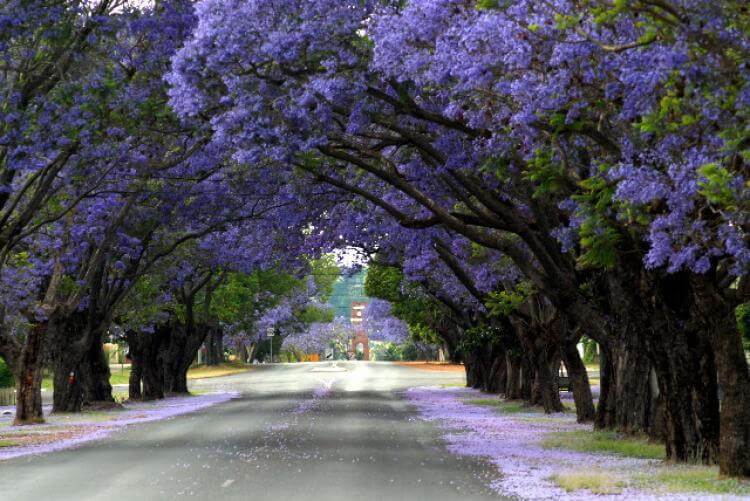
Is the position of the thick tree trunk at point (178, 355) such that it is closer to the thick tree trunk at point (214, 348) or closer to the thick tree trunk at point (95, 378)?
the thick tree trunk at point (95, 378)

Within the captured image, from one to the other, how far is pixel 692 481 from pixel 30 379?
21.9 meters

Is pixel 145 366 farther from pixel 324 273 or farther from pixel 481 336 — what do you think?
pixel 324 273

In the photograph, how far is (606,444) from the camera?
72.2 feet

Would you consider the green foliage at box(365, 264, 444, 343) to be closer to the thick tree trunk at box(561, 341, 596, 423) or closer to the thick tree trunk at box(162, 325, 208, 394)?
the thick tree trunk at box(162, 325, 208, 394)

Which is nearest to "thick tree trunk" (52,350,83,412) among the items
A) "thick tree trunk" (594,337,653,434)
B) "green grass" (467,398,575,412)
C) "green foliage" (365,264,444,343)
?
"green grass" (467,398,575,412)

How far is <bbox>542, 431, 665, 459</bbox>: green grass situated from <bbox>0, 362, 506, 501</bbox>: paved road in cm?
247

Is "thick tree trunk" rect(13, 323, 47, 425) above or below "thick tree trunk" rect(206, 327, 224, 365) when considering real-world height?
below

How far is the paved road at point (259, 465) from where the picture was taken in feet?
48.7

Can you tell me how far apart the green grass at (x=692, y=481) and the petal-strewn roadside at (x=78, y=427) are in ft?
38.6

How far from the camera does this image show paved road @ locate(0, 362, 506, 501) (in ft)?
48.7

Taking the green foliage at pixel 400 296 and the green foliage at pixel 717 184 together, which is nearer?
the green foliage at pixel 717 184

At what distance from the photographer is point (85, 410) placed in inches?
1578

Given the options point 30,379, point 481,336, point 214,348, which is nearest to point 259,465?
point 30,379

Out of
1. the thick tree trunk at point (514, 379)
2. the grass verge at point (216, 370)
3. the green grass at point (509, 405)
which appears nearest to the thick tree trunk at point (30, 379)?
the green grass at point (509, 405)
